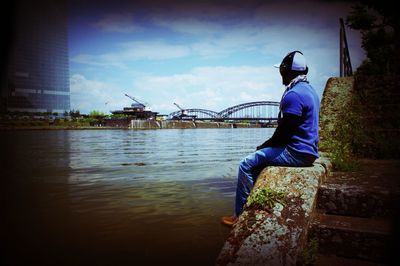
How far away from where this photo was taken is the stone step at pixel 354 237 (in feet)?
8.41

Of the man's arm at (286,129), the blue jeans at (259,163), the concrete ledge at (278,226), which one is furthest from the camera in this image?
the blue jeans at (259,163)

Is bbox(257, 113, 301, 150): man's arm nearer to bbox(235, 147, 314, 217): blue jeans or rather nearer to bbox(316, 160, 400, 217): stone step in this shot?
bbox(235, 147, 314, 217): blue jeans

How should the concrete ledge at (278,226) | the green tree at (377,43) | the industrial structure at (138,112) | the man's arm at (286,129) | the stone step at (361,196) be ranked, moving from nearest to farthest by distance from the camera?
the concrete ledge at (278,226) < the stone step at (361,196) < the man's arm at (286,129) < the green tree at (377,43) < the industrial structure at (138,112)

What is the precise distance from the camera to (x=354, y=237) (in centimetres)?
267

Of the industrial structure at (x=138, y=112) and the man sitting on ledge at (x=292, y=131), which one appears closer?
the man sitting on ledge at (x=292, y=131)

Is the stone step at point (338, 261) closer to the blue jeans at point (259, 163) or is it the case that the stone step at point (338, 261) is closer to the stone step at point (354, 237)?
the stone step at point (354, 237)

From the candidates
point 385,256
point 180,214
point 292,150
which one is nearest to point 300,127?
point 292,150

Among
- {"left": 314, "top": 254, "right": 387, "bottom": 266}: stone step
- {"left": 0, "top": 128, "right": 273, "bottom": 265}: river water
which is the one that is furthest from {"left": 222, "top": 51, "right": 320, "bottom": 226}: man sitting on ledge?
{"left": 314, "top": 254, "right": 387, "bottom": 266}: stone step

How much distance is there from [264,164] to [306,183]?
610 mm

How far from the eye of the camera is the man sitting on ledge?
3.39 meters

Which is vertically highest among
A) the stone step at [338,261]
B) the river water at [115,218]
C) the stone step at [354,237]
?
the stone step at [354,237]

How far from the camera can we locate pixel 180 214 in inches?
199

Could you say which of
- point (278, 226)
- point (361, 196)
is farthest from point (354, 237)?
point (278, 226)

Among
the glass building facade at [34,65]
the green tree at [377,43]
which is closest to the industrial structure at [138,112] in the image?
the glass building facade at [34,65]
